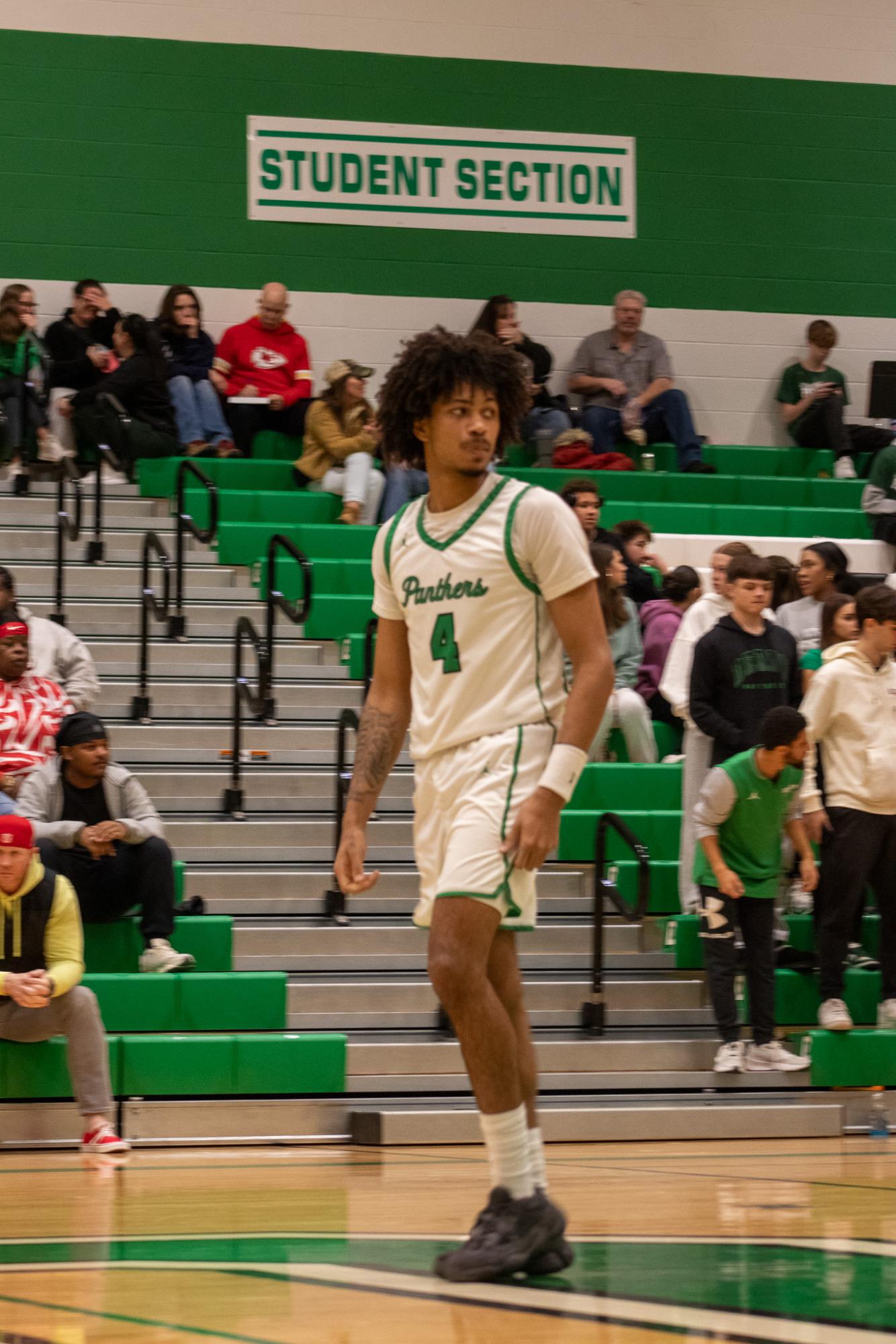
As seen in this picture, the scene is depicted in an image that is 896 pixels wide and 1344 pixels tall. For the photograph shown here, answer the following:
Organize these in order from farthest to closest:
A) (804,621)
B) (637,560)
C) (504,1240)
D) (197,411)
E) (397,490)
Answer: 1. (197,411)
2. (397,490)
3. (637,560)
4. (804,621)
5. (504,1240)

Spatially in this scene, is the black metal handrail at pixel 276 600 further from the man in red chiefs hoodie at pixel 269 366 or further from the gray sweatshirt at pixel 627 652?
the man in red chiefs hoodie at pixel 269 366

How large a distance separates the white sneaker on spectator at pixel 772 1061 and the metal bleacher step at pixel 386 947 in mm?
819

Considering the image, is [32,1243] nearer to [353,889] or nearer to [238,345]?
[353,889]

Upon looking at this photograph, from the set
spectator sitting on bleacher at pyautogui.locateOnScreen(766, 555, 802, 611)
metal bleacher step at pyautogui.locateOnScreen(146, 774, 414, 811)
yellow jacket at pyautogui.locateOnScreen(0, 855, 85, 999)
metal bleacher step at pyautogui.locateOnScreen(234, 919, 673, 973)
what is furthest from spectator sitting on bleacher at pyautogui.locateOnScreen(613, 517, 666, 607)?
yellow jacket at pyautogui.locateOnScreen(0, 855, 85, 999)

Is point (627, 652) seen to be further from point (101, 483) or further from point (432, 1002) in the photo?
point (101, 483)

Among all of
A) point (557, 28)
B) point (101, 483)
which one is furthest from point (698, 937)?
point (557, 28)

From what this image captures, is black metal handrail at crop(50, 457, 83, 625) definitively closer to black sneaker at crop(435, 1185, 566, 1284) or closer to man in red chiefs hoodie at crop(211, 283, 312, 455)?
man in red chiefs hoodie at crop(211, 283, 312, 455)

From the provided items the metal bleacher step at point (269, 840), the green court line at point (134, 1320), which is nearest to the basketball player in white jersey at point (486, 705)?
the green court line at point (134, 1320)

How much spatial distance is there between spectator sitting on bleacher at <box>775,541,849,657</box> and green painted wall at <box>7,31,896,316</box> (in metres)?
5.22

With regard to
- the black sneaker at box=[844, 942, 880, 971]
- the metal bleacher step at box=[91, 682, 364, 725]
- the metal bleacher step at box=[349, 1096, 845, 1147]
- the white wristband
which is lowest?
the metal bleacher step at box=[349, 1096, 845, 1147]

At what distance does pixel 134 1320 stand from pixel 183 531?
7.25 m

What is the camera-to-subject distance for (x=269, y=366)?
11.9 m

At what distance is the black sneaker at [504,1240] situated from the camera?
3246mm

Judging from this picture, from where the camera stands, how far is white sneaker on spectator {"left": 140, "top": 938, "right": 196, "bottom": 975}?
6.47 metres
